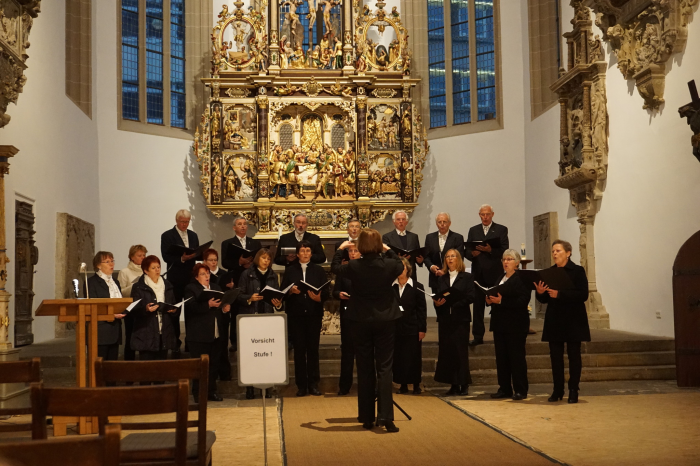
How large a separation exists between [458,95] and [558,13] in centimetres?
271

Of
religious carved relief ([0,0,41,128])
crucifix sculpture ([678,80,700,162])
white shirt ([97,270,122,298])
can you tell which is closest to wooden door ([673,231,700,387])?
crucifix sculpture ([678,80,700,162])

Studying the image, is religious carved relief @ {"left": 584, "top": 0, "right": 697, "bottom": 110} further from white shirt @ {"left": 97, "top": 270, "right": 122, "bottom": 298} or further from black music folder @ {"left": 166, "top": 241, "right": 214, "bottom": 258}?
white shirt @ {"left": 97, "top": 270, "right": 122, "bottom": 298}

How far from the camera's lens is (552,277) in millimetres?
7594

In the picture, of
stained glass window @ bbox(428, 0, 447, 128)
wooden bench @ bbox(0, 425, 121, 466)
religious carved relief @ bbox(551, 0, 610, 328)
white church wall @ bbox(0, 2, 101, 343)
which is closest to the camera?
wooden bench @ bbox(0, 425, 121, 466)

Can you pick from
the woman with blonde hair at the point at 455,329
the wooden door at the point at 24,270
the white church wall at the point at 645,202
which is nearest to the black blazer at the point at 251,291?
the woman with blonde hair at the point at 455,329

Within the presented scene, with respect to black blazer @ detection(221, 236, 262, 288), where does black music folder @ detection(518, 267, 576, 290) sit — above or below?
below

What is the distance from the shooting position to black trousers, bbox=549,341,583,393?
7.66 meters

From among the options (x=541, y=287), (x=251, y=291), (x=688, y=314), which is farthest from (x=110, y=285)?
(x=688, y=314)

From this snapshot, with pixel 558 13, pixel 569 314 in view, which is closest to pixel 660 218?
pixel 569 314

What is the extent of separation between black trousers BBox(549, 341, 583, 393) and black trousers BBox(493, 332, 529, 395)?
12.5 inches

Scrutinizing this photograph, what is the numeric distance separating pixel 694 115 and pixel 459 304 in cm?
333

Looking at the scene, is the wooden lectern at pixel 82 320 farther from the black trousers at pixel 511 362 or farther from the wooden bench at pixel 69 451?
the wooden bench at pixel 69 451

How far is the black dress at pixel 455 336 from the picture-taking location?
8344 millimetres

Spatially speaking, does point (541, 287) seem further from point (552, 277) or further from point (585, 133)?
point (585, 133)
